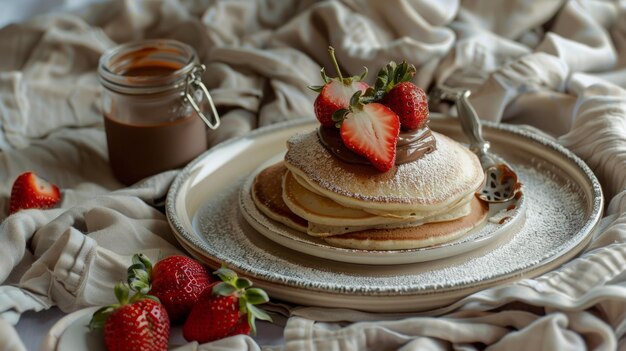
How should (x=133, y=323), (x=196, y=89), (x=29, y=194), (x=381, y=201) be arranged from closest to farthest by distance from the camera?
1. (x=133, y=323)
2. (x=381, y=201)
3. (x=29, y=194)
4. (x=196, y=89)

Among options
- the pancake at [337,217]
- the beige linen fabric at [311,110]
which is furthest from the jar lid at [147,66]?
the pancake at [337,217]

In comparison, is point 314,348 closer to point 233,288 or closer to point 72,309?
point 233,288

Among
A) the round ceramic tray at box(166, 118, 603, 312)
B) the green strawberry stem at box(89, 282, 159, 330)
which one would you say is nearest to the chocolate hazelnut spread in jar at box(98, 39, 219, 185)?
the round ceramic tray at box(166, 118, 603, 312)

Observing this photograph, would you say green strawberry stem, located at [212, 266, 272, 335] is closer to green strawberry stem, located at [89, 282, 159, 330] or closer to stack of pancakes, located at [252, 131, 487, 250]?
green strawberry stem, located at [89, 282, 159, 330]

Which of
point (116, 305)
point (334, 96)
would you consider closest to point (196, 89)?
point (334, 96)

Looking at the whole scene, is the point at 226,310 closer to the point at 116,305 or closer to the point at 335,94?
the point at 116,305

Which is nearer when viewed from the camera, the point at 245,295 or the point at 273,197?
the point at 245,295

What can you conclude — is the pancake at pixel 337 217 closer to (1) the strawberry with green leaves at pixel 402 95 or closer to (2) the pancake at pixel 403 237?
(2) the pancake at pixel 403 237
